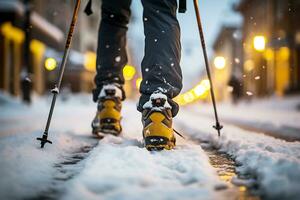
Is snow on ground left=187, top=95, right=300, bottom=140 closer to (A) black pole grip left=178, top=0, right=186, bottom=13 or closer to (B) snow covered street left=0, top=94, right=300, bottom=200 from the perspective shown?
(A) black pole grip left=178, top=0, right=186, bottom=13

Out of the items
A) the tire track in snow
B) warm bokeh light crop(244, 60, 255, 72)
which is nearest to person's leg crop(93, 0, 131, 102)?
the tire track in snow

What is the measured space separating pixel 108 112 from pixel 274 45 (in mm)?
8705

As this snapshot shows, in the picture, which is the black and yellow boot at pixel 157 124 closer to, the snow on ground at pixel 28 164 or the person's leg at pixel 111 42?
the snow on ground at pixel 28 164

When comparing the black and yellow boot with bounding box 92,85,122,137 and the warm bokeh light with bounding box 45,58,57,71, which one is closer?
the black and yellow boot with bounding box 92,85,122,137

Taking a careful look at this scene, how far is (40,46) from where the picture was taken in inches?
802

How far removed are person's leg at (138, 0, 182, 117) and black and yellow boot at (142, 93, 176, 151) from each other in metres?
0.08

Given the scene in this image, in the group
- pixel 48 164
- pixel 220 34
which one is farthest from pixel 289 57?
pixel 220 34

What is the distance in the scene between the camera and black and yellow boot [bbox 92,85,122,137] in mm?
2814

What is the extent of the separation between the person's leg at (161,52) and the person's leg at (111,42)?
29.0 inches

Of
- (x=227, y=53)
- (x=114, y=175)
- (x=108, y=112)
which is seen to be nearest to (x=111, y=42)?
(x=108, y=112)

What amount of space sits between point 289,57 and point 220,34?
984 inches

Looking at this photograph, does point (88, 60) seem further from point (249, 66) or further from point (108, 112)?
point (108, 112)

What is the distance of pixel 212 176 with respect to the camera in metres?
1.42

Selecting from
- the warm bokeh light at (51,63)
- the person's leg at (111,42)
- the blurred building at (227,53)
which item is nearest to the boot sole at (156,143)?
the person's leg at (111,42)
